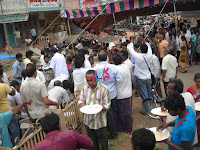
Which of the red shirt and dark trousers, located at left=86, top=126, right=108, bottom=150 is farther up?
the red shirt

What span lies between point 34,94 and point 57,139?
1.78 metres

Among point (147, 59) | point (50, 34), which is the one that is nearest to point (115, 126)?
point (147, 59)

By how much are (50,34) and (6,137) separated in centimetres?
1815

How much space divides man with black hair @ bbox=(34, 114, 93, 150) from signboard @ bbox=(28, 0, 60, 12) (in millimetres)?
15997

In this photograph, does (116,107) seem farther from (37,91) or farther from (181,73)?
(181,73)

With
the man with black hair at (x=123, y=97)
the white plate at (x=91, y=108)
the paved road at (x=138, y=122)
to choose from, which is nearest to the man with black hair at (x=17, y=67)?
the man with black hair at (x=123, y=97)

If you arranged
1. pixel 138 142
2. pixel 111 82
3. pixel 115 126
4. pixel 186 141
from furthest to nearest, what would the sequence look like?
pixel 115 126, pixel 111 82, pixel 186 141, pixel 138 142

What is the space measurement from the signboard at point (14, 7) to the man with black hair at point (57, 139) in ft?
46.3

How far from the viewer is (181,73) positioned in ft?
30.9

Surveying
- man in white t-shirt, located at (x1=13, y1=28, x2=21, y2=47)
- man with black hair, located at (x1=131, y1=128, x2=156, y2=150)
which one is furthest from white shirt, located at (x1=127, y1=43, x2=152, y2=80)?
man in white t-shirt, located at (x1=13, y1=28, x2=21, y2=47)

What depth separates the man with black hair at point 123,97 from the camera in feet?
15.5

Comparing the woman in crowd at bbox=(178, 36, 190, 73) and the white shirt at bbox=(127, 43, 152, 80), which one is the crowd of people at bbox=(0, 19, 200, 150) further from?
the woman in crowd at bbox=(178, 36, 190, 73)

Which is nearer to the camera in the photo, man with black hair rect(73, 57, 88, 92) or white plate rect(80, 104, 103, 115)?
white plate rect(80, 104, 103, 115)

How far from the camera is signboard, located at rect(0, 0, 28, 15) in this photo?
14469 mm
